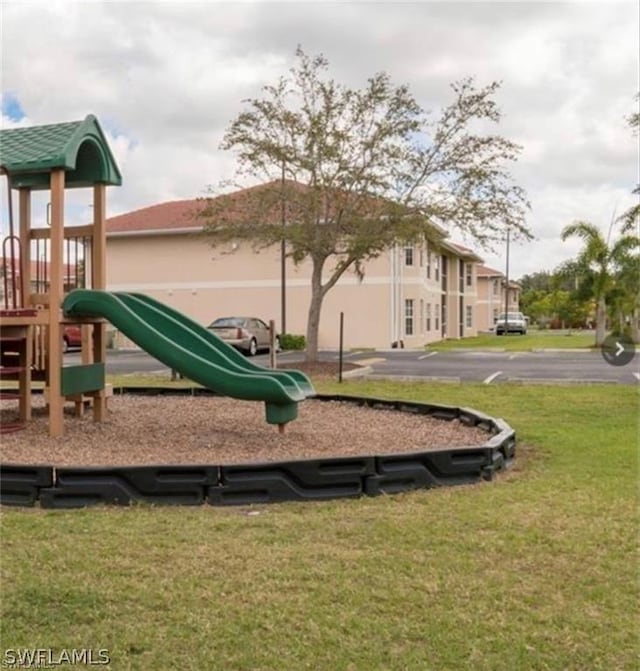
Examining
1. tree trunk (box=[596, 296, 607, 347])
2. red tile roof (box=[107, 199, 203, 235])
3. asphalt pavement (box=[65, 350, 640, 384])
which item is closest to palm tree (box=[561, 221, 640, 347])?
tree trunk (box=[596, 296, 607, 347])

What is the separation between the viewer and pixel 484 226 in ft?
54.8

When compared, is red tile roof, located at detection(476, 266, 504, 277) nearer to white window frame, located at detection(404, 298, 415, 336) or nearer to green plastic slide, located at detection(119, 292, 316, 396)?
white window frame, located at detection(404, 298, 415, 336)

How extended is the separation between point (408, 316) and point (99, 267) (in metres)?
22.3

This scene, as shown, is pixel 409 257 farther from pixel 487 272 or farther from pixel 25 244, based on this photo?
pixel 487 272

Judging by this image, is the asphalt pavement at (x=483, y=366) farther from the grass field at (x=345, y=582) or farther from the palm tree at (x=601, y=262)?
the grass field at (x=345, y=582)

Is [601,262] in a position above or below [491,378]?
above

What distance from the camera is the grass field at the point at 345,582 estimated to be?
2.75m

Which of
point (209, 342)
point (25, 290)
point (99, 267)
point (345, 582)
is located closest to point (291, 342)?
point (99, 267)

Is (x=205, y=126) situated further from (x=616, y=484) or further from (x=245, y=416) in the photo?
(x=616, y=484)

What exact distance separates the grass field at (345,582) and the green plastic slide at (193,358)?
192cm

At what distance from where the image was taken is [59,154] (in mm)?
6789

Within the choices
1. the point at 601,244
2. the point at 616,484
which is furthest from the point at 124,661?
the point at 601,244

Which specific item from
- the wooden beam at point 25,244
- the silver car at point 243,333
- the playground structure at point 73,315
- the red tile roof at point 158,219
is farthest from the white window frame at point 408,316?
the wooden beam at point 25,244

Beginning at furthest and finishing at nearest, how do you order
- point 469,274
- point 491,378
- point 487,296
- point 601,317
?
point 487,296
point 469,274
point 601,317
point 491,378
